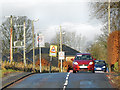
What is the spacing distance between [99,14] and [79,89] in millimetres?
16510

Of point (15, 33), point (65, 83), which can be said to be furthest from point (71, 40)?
point (65, 83)

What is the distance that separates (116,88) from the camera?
1320cm

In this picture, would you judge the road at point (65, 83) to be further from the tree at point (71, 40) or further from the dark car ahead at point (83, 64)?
the tree at point (71, 40)

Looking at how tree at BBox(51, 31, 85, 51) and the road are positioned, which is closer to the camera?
the road

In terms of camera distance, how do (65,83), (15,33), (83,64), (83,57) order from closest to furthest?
(65,83), (83,64), (83,57), (15,33)

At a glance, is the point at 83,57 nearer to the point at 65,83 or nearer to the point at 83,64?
the point at 83,64

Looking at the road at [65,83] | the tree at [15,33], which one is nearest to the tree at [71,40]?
the tree at [15,33]

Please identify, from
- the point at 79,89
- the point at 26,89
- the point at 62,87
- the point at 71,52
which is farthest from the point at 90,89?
the point at 71,52

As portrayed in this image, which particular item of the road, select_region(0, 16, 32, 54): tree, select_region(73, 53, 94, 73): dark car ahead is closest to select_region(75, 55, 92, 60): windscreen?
select_region(73, 53, 94, 73): dark car ahead

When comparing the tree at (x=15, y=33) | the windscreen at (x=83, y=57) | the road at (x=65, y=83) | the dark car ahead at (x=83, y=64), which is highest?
the tree at (x=15, y=33)

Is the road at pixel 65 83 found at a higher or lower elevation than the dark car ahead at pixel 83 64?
lower

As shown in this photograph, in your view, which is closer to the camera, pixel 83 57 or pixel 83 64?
pixel 83 64

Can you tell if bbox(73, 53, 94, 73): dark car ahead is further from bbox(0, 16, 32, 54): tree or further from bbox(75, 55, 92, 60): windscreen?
bbox(0, 16, 32, 54): tree

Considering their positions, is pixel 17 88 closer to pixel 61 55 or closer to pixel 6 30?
pixel 61 55
